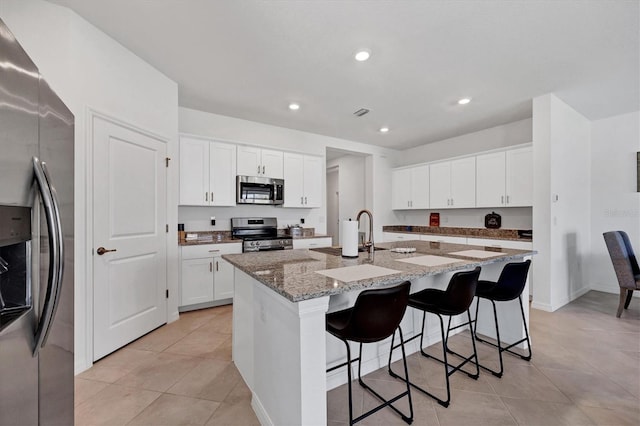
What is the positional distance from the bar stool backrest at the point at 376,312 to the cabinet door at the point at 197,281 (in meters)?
2.58

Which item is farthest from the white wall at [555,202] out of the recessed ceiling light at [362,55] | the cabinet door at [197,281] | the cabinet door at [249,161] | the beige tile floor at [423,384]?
the cabinet door at [197,281]

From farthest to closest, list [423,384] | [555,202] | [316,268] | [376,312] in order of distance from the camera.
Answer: [555,202], [423,384], [316,268], [376,312]

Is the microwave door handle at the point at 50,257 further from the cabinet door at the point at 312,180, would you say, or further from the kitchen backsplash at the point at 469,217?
the kitchen backsplash at the point at 469,217

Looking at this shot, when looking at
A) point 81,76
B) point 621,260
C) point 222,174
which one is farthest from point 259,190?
point 621,260

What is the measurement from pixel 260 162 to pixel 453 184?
3.35 meters

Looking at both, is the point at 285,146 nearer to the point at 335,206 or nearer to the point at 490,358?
the point at 335,206

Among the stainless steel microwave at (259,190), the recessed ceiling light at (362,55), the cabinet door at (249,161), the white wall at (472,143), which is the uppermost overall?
the recessed ceiling light at (362,55)

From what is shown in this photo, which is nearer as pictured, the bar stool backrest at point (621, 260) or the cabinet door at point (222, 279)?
the bar stool backrest at point (621, 260)

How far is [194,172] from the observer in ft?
11.8

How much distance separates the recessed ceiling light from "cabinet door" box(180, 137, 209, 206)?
2.23m

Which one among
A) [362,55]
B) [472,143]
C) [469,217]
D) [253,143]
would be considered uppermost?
[362,55]

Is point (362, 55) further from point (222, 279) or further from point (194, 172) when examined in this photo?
point (222, 279)

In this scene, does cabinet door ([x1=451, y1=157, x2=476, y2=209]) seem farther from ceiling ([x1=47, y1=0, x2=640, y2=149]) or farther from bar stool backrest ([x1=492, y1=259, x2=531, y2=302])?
bar stool backrest ([x1=492, y1=259, x2=531, y2=302])

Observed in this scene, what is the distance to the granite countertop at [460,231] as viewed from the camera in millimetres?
4129
